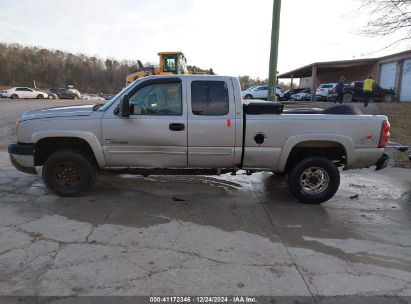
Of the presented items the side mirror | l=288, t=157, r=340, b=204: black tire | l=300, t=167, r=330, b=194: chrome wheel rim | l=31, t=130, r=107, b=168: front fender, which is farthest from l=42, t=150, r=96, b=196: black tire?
l=300, t=167, r=330, b=194: chrome wheel rim

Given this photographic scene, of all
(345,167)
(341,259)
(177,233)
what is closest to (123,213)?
(177,233)

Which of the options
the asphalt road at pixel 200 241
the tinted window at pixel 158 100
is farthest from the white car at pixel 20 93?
the tinted window at pixel 158 100

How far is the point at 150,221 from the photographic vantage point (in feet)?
15.6

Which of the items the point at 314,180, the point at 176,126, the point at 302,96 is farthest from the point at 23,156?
the point at 302,96

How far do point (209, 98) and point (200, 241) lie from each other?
91.4 inches

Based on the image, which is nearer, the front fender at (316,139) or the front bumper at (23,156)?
the front fender at (316,139)

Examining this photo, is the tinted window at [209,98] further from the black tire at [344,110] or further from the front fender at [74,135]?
the black tire at [344,110]

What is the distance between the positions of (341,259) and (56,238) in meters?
3.25

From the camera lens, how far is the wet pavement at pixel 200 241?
10.6ft

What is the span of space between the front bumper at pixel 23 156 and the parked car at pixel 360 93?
23.7m

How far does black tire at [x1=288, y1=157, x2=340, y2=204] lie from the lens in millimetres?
5547

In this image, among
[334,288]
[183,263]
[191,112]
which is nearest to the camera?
[334,288]

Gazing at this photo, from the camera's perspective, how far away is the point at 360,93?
2481 centimetres

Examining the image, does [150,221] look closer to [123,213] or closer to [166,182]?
[123,213]
